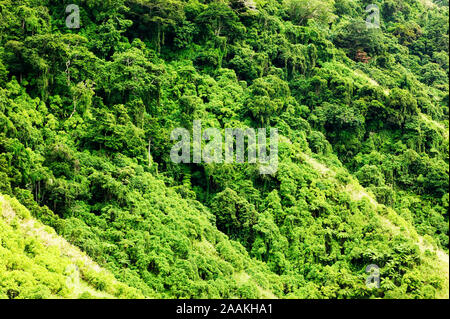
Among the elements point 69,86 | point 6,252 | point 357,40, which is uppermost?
point 357,40

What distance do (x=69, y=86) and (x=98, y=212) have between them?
819 cm

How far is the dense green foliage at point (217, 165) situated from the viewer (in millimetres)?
22875

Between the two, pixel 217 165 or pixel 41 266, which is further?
pixel 217 165

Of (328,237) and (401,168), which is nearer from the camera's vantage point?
(328,237)

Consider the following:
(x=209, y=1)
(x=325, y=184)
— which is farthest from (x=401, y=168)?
(x=209, y=1)

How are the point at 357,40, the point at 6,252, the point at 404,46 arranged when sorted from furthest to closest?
the point at 404,46 < the point at 357,40 < the point at 6,252

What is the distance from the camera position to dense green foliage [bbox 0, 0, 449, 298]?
2288cm

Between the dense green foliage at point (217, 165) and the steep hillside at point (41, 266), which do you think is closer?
the steep hillside at point (41, 266)

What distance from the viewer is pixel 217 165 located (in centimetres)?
2981

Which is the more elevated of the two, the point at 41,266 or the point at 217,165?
the point at 217,165

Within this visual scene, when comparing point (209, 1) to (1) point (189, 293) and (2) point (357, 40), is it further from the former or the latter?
(1) point (189, 293)

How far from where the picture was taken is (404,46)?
55.3 m

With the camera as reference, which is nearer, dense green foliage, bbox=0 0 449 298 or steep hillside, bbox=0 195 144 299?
steep hillside, bbox=0 195 144 299
